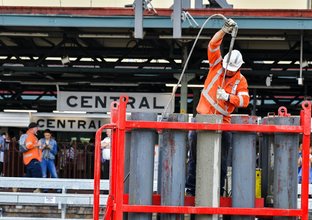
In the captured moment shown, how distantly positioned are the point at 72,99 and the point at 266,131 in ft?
44.8

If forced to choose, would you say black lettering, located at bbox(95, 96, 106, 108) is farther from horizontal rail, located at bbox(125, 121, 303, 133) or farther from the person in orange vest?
horizontal rail, located at bbox(125, 121, 303, 133)

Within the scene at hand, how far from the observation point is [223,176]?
5.82 metres

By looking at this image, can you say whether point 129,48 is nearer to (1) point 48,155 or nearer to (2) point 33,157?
(1) point 48,155

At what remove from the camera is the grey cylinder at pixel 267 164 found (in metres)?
5.73

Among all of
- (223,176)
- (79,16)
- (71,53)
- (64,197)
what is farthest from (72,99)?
(223,176)

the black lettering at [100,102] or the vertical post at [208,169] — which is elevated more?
the black lettering at [100,102]

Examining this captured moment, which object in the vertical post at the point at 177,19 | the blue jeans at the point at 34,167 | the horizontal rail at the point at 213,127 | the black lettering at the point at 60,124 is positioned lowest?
the blue jeans at the point at 34,167

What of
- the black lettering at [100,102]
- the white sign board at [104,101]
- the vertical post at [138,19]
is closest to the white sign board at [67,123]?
the white sign board at [104,101]

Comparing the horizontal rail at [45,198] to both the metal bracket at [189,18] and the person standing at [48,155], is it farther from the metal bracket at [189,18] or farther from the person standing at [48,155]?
the metal bracket at [189,18]

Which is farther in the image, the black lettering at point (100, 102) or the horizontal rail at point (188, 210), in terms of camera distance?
the black lettering at point (100, 102)

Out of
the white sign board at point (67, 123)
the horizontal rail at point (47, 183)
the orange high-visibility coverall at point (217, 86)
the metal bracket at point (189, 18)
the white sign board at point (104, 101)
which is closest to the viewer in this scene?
the orange high-visibility coverall at point (217, 86)

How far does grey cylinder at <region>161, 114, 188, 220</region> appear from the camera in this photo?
5422mm

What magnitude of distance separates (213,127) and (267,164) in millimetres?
740

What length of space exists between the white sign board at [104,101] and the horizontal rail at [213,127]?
12683 millimetres
